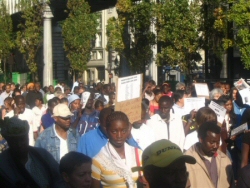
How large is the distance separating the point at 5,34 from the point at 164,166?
46.6 meters

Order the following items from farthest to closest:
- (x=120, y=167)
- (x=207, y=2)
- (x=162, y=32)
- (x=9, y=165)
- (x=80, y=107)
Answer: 1. (x=162, y=32)
2. (x=207, y=2)
3. (x=80, y=107)
4. (x=120, y=167)
5. (x=9, y=165)

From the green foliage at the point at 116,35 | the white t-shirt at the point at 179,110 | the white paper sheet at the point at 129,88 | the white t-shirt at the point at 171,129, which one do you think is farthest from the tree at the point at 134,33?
the white paper sheet at the point at 129,88

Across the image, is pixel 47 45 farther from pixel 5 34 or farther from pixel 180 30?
pixel 180 30

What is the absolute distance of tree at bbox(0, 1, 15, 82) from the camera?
161 feet

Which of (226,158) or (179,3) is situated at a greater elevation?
(179,3)

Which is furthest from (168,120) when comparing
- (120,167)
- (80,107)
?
(120,167)

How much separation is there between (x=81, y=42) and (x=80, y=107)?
83.5ft

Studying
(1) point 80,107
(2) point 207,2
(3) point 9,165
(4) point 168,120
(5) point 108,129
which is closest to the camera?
(3) point 9,165

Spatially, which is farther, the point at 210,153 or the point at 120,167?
the point at 210,153

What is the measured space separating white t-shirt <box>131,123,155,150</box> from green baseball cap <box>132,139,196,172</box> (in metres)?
4.95

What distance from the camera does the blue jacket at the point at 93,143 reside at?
23.8 feet

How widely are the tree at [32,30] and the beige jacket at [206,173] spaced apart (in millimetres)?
35814

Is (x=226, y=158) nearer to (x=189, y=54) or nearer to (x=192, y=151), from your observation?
(x=192, y=151)

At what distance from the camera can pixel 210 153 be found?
22.3 feet
